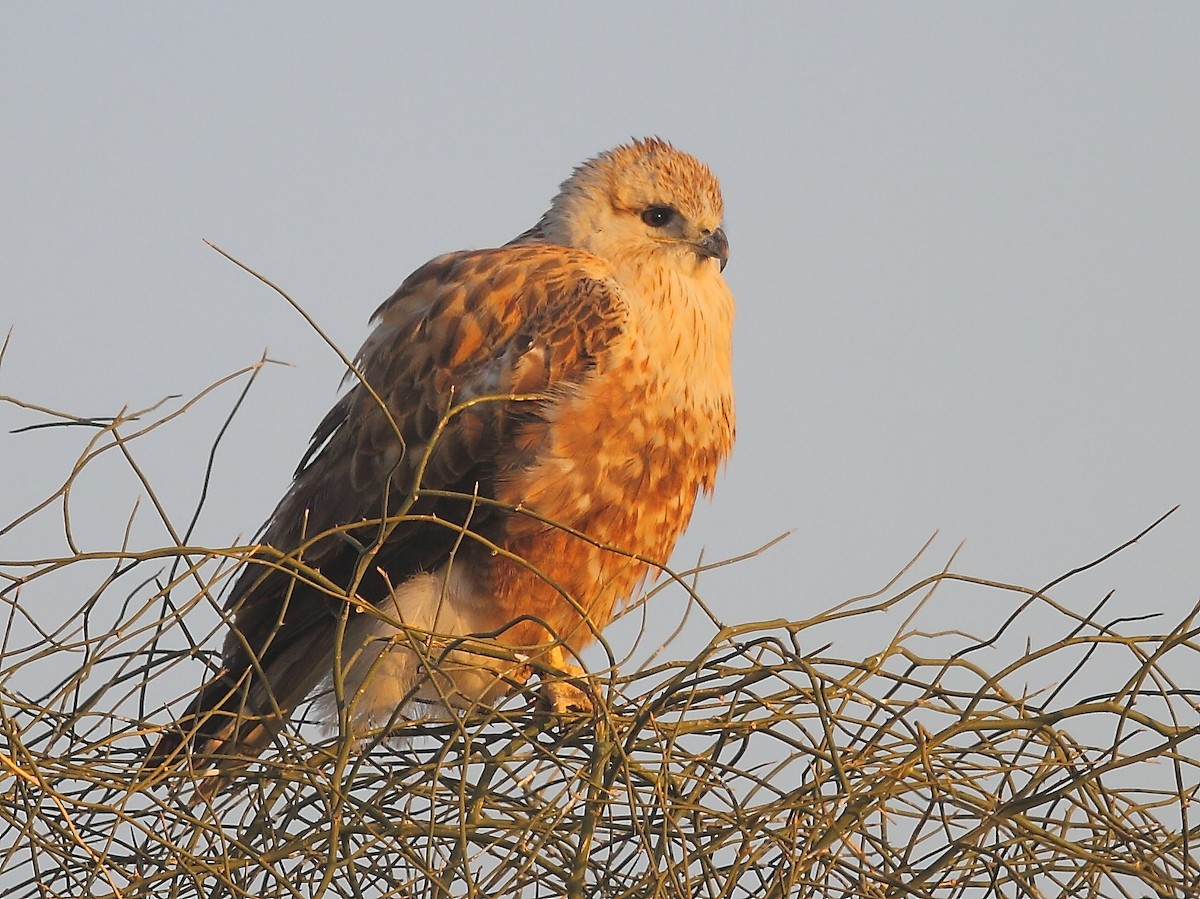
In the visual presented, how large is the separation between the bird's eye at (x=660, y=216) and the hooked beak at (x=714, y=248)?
12 centimetres

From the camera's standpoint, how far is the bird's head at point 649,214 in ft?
15.3

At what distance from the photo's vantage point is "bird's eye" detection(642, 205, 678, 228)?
4703 mm

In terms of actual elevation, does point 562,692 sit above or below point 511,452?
below

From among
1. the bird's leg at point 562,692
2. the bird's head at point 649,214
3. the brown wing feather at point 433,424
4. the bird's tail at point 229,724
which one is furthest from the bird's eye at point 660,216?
the bird's tail at point 229,724

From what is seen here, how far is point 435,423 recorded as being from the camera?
4.22 metres

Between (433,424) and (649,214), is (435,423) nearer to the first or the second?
(433,424)

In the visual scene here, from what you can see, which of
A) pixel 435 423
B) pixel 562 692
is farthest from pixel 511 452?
pixel 562 692

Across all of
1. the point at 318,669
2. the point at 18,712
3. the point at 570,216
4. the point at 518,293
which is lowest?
the point at 18,712

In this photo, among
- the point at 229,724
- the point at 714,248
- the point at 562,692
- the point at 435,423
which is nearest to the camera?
the point at 229,724

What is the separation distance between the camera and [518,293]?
4379 mm

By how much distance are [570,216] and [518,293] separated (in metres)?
0.50

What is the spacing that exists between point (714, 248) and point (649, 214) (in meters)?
0.22

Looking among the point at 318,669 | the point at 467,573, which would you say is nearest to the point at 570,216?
the point at 467,573

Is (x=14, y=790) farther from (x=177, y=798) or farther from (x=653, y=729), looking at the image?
(x=653, y=729)
